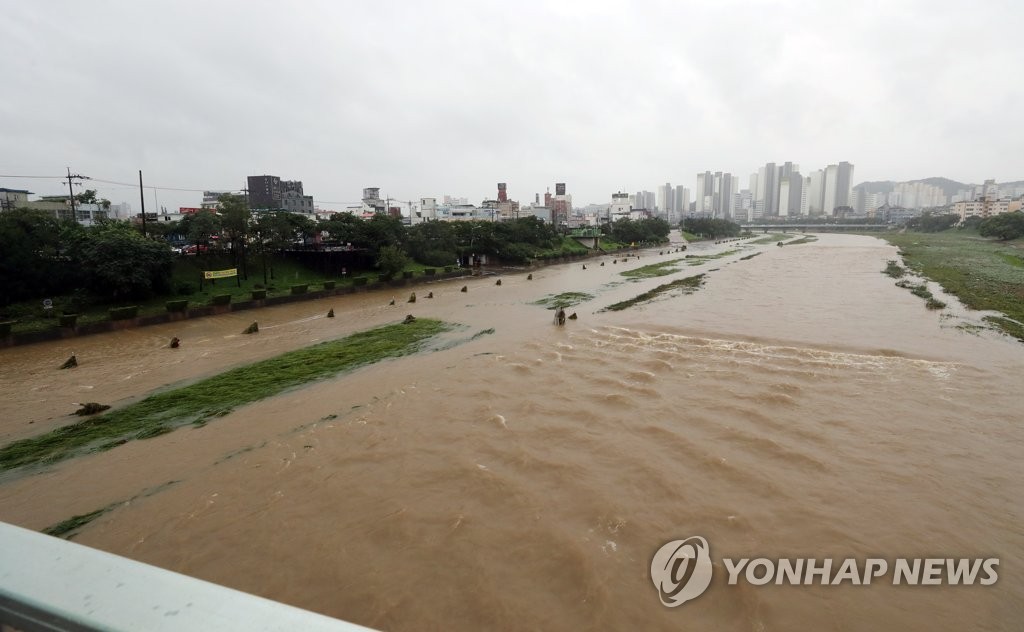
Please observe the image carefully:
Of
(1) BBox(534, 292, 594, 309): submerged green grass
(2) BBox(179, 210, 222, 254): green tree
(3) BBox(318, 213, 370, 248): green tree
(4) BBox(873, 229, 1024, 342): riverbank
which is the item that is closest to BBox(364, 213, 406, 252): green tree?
(3) BBox(318, 213, 370, 248): green tree

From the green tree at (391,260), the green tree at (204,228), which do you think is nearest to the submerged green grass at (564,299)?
the green tree at (391,260)

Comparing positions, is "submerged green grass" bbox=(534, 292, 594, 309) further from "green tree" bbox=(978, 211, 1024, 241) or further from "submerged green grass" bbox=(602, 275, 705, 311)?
"green tree" bbox=(978, 211, 1024, 241)

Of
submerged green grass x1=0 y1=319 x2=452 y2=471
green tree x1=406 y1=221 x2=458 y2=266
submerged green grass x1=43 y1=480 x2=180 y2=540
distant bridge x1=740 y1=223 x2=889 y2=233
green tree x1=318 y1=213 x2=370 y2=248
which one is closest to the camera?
submerged green grass x1=43 y1=480 x2=180 y2=540

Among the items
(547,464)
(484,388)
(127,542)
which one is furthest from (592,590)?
(484,388)

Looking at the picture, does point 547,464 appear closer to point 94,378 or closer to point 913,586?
point 913,586

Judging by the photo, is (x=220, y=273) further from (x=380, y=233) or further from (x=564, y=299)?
(x=564, y=299)

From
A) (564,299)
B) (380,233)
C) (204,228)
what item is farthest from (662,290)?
(204,228)
